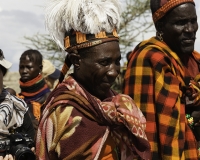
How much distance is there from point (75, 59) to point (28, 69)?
14.1ft

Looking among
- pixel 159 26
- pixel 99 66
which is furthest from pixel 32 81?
pixel 99 66

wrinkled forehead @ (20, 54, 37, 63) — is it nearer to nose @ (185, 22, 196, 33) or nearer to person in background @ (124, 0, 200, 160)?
person in background @ (124, 0, 200, 160)

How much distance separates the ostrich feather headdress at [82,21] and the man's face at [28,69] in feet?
13.6

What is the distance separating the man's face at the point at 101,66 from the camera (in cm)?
309

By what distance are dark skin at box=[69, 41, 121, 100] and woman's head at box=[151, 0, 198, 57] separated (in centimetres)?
115

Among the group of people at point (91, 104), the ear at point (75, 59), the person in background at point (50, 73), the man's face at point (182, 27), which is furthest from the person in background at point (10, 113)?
the person in background at point (50, 73)

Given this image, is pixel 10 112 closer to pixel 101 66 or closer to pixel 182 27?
pixel 182 27

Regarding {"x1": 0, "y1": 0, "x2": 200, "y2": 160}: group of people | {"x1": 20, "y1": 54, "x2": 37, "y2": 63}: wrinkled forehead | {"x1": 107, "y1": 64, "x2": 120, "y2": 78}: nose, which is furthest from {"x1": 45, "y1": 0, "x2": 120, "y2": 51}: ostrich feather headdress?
{"x1": 20, "y1": 54, "x2": 37, "y2": 63}: wrinkled forehead

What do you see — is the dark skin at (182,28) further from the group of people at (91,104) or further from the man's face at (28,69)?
the man's face at (28,69)

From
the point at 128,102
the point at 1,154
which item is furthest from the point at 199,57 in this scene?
the point at 1,154

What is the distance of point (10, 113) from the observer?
4633 millimetres

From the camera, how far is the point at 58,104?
3.00m

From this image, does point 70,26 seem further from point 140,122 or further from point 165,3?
point 165,3

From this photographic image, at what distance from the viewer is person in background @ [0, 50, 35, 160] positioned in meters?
4.46
